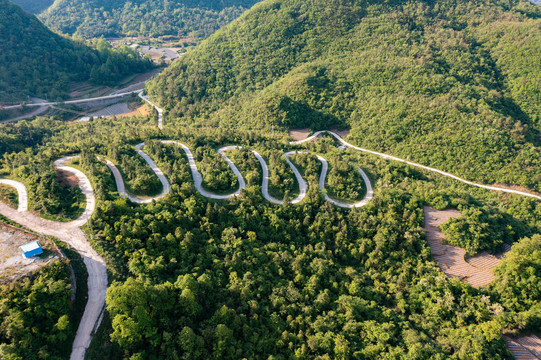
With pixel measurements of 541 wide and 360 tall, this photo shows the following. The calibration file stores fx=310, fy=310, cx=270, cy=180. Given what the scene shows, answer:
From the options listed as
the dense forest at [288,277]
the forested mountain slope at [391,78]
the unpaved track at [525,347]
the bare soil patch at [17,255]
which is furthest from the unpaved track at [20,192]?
the unpaved track at [525,347]

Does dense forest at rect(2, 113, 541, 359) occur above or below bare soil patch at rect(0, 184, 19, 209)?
below

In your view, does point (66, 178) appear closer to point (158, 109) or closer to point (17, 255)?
point (17, 255)

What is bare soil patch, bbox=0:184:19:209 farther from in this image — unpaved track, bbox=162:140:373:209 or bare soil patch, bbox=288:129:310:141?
bare soil patch, bbox=288:129:310:141

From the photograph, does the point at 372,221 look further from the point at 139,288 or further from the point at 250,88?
the point at 250,88

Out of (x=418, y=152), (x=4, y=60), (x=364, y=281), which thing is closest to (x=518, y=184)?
(x=418, y=152)

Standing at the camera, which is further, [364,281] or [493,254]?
[493,254]

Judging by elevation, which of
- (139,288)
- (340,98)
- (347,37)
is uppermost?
(347,37)

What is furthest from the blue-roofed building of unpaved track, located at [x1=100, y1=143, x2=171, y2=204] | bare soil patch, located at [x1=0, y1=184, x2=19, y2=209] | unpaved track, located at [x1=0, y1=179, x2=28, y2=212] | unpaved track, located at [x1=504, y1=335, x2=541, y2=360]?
unpaved track, located at [x1=504, y1=335, x2=541, y2=360]
